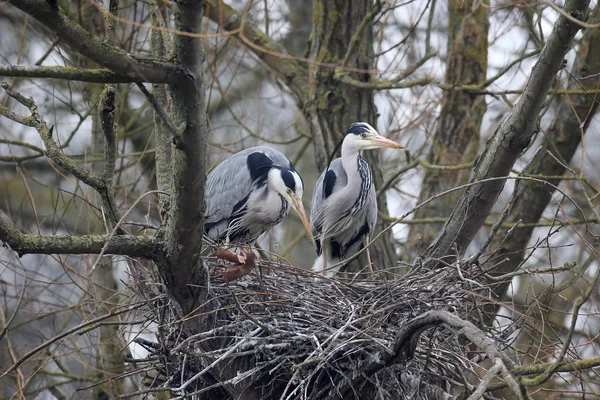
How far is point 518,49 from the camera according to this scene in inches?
217

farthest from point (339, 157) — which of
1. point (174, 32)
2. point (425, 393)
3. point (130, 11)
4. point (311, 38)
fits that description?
point (174, 32)

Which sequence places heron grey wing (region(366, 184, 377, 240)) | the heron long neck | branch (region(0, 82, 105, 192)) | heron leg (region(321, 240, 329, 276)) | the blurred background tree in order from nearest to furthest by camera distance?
1. branch (region(0, 82, 105, 192))
2. the blurred background tree
3. the heron long neck
4. heron grey wing (region(366, 184, 377, 240))
5. heron leg (region(321, 240, 329, 276))

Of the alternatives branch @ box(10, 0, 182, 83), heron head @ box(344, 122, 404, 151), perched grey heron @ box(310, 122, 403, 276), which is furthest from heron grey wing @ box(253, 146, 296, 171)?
branch @ box(10, 0, 182, 83)

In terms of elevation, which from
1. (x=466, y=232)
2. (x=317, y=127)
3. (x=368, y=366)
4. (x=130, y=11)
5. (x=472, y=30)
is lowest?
(x=368, y=366)

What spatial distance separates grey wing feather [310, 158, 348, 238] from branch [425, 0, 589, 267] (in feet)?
4.27

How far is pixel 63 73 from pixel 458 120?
3529 millimetres

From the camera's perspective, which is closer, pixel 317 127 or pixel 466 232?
pixel 466 232

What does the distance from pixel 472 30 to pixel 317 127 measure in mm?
1309

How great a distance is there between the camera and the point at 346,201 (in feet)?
15.1

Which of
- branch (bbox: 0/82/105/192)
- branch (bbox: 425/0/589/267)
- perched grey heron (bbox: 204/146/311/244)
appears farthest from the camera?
perched grey heron (bbox: 204/146/311/244)

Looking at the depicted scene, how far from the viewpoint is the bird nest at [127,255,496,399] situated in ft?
9.20

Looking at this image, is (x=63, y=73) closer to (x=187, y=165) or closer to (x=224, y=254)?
(x=187, y=165)

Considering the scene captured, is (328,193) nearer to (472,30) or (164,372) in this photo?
(472,30)

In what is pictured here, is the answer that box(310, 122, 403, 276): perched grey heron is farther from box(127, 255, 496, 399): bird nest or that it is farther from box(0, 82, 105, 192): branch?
box(0, 82, 105, 192): branch
